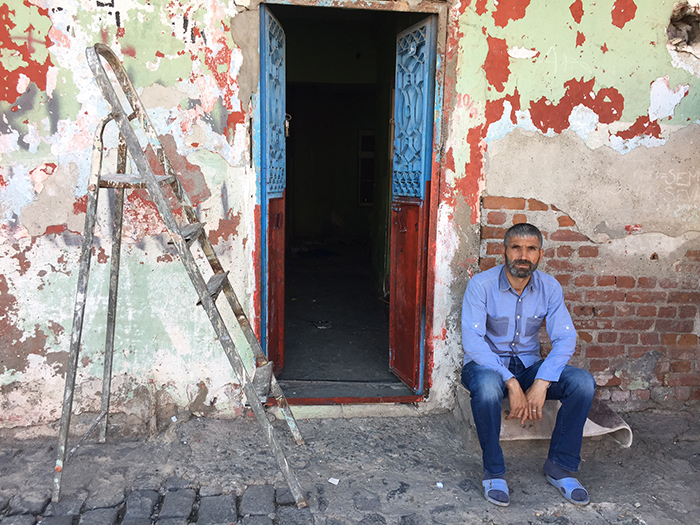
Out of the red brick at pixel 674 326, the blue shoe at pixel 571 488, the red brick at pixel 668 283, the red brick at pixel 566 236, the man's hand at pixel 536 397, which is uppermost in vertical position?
A: the red brick at pixel 566 236

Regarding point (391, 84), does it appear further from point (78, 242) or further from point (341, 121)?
point (341, 121)

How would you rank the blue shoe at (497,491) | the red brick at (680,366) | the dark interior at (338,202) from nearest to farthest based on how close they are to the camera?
the blue shoe at (497,491), the red brick at (680,366), the dark interior at (338,202)

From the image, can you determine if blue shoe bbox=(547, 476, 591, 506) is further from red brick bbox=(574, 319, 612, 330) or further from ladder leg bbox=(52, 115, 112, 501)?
ladder leg bbox=(52, 115, 112, 501)

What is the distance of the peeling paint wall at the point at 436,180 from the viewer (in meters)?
2.88

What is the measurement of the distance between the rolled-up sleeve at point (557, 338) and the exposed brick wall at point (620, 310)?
1.54 feet

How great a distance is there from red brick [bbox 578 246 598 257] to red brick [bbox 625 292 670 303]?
365 mm

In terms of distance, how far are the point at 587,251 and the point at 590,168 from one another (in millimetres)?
509

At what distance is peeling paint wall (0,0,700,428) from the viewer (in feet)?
9.43

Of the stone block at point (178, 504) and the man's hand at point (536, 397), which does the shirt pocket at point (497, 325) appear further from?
the stone block at point (178, 504)

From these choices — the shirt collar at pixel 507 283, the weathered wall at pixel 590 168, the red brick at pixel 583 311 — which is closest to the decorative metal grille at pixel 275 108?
the weathered wall at pixel 590 168

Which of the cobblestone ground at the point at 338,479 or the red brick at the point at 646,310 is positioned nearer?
the cobblestone ground at the point at 338,479

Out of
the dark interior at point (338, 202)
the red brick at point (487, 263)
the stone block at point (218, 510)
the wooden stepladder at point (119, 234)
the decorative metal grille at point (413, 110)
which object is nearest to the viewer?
the wooden stepladder at point (119, 234)

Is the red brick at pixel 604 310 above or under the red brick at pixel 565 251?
under

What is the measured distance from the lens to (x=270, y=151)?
10.4 ft
